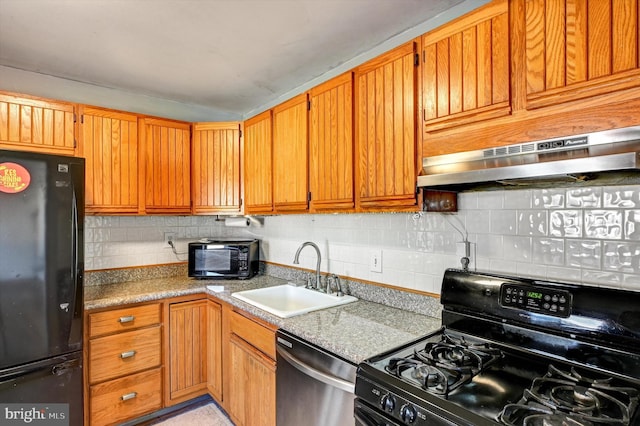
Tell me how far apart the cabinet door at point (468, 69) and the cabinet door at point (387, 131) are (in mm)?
95

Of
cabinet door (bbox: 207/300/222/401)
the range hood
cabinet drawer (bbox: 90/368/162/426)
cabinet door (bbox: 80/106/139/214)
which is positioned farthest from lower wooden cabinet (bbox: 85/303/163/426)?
the range hood

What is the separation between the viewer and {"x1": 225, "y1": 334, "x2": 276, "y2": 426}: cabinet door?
1.83 meters

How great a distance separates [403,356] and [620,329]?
722 millimetres

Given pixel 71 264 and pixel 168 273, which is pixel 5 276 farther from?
pixel 168 273

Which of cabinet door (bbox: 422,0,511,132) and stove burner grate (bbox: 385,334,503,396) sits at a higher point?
cabinet door (bbox: 422,0,511,132)

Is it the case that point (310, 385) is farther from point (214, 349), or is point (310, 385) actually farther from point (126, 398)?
point (126, 398)

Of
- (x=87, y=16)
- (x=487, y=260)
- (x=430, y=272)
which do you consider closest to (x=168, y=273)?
(x=87, y=16)

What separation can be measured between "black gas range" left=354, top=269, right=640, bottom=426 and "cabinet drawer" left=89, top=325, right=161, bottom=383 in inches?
67.8

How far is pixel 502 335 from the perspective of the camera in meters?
1.39

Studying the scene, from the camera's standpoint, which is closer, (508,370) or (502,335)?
(508,370)

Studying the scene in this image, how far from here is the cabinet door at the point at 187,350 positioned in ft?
7.96

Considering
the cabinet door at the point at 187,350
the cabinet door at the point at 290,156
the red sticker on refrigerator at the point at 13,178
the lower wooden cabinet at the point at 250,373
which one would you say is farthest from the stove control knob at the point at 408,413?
the red sticker on refrigerator at the point at 13,178

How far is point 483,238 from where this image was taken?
159 cm

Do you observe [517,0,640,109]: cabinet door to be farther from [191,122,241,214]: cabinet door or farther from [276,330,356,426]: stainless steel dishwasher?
[191,122,241,214]: cabinet door
